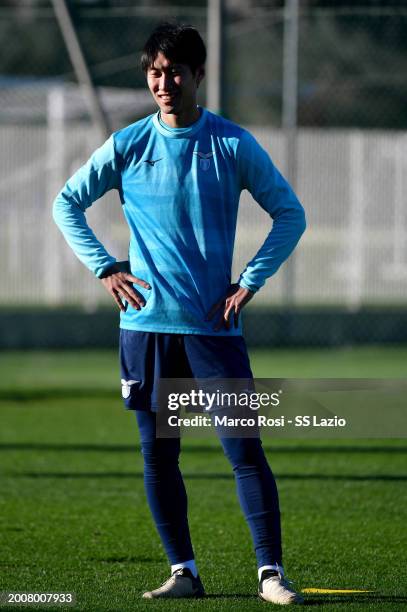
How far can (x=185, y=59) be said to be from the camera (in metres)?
4.71

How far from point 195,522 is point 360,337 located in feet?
28.7

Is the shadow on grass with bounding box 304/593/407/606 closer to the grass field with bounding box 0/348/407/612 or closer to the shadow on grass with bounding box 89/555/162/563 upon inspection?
the grass field with bounding box 0/348/407/612

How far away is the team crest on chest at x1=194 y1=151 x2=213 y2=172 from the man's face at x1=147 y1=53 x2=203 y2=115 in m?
0.16

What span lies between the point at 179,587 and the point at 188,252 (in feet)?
3.90

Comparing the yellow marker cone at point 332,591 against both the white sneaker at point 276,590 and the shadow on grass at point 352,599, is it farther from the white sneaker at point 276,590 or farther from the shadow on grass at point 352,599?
the white sneaker at point 276,590

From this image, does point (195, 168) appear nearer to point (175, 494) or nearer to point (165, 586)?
point (175, 494)

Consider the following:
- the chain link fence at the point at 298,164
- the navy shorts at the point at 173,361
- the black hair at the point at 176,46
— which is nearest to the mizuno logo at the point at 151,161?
the black hair at the point at 176,46

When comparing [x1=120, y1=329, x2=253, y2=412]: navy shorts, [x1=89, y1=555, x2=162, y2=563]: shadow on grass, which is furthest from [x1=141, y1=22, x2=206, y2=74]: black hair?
[x1=89, y1=555, x2=162, y2=563]: shadow on grass

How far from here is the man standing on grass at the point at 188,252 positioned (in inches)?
185

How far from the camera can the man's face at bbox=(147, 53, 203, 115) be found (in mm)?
4691

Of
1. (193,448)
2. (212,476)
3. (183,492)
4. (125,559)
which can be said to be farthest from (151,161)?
(193,448)

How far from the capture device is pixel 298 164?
1495 cm

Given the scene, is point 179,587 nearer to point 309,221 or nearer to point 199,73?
point 199,73

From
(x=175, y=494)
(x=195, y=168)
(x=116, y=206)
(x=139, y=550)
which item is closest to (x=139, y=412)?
(x=175, y=494)
